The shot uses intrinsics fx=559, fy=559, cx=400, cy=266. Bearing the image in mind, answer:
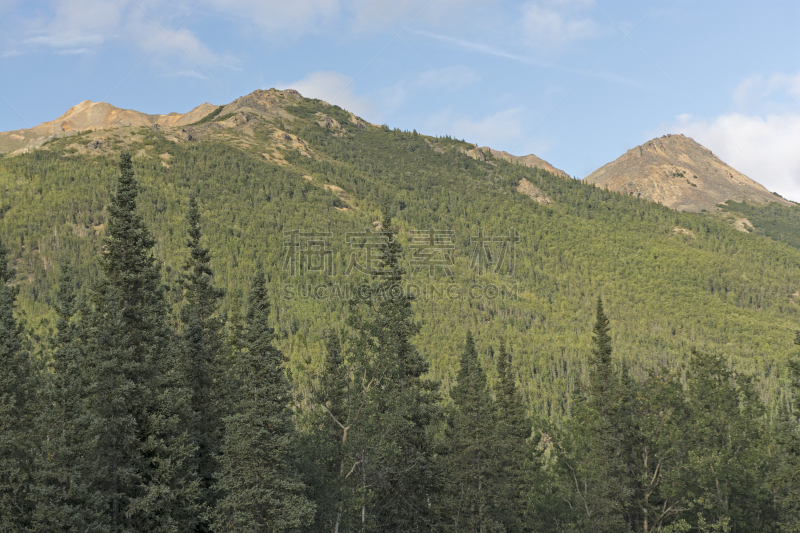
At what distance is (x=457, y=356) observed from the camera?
165375 mm

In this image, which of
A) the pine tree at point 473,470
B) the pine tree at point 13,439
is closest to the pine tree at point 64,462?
the pine tree at point 13,439

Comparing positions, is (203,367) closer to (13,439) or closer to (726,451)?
(13,439)

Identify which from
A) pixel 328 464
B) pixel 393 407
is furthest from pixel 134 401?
pixel 393 407

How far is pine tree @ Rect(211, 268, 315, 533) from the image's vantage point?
26.4 meters

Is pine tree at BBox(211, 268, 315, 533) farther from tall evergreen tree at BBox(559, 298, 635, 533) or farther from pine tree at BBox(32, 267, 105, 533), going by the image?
tall evergreen tree at BBox(559, 298, 635, 533)

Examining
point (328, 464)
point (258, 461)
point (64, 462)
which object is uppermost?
point (64, 462)

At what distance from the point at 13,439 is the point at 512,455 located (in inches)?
1558

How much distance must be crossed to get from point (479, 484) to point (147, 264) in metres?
26.9

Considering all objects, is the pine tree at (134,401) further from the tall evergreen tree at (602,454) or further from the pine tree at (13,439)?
the tall evergreen tree at (602,454)

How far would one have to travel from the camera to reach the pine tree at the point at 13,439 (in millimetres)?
23828

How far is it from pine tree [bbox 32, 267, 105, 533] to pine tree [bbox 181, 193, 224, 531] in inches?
228

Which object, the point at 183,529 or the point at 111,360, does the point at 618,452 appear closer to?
the point at 183,529

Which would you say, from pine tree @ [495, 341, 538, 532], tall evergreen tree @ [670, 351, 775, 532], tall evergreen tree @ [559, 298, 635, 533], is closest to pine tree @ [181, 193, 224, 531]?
pine tree @ [495, 341, 538, 532]

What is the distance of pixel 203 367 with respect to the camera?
34.4 metres
